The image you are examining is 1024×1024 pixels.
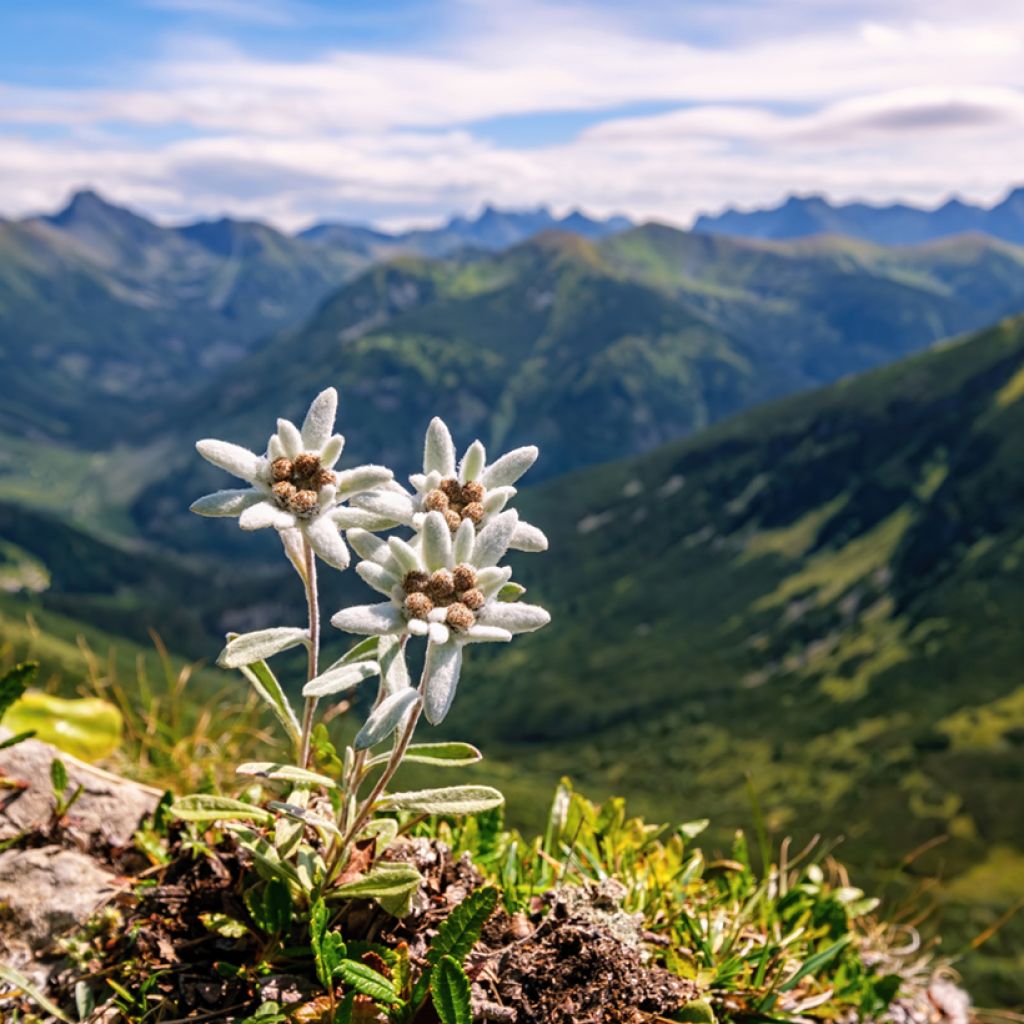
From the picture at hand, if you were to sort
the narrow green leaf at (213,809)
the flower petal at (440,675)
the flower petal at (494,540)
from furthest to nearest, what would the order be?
1. the narrow green leaf at (213,809)
2. the flower petal at (494,540)
3. the flower petal at (440,675)

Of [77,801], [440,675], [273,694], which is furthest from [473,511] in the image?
[77,801]

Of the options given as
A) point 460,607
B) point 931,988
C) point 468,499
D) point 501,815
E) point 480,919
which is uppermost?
point 468,499

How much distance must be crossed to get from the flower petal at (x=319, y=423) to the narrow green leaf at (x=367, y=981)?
327 cm

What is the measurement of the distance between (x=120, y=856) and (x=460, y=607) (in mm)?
4501

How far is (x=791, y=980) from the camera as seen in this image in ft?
23.4

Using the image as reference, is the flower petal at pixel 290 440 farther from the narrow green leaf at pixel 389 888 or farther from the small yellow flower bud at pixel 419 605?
the narrow green leaf at pixel 389 888

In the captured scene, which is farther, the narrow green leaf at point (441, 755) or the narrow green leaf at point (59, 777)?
the narrow green leaf at point (59, 777)

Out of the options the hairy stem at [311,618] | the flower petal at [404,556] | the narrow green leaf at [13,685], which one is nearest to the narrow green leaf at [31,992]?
the narrow green leaf at [13,685]

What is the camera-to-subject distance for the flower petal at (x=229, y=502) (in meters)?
5.99

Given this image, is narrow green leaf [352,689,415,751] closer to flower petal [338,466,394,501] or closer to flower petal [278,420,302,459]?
flower petal [338,466,394,501]

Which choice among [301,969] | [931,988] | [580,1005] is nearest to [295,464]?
[301,969]

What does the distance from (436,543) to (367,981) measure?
269 centimetres

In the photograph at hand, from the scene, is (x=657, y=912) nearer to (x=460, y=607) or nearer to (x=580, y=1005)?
(x=580, y=1005)

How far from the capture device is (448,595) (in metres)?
5.72
